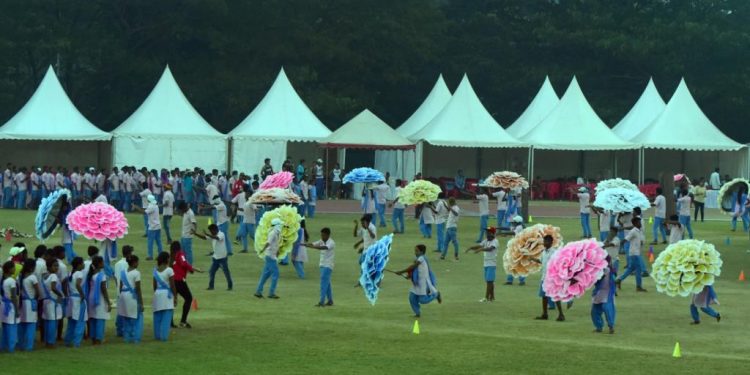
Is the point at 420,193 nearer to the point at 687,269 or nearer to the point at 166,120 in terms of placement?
the point at 687,269

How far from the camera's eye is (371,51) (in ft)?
244

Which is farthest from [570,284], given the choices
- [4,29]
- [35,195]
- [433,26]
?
[433,26]

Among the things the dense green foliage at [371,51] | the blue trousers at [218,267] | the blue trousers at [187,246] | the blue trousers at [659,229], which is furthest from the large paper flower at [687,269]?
the dense green foliage at [371,51]

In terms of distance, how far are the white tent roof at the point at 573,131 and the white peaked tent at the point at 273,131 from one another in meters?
9.62

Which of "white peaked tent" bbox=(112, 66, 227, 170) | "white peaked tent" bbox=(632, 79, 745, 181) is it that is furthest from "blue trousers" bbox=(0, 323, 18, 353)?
"white peaked tent" bbox=(632, 79, 745, 181)

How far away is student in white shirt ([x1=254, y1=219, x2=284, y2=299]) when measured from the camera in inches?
1093

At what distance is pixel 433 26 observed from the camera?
253 feet

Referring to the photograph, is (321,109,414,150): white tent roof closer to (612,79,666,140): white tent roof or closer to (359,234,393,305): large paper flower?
(612,79,666,140): white tent roof

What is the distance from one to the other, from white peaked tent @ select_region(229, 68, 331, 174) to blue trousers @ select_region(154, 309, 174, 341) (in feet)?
112

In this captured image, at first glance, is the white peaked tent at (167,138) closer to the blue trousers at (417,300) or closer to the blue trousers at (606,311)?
the blue trousers at (417,300)

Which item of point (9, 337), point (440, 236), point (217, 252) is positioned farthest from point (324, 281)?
point (440, 236)

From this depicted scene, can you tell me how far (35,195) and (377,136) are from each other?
46.5ft

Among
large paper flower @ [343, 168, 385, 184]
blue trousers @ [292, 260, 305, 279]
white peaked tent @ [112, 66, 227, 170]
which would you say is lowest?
blue trousers @ [292, 260, 305, 279]

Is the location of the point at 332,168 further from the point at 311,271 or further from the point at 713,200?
the point at 311,271
